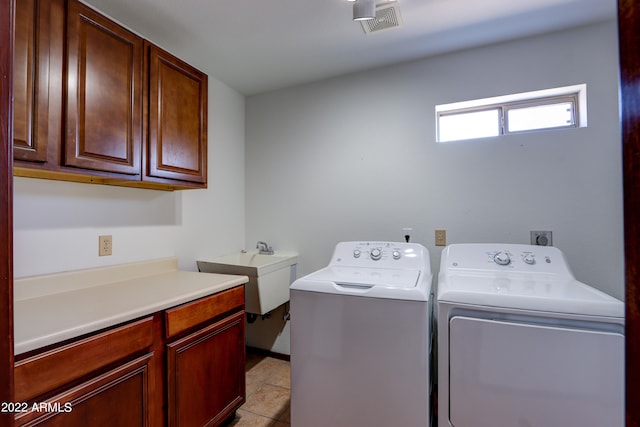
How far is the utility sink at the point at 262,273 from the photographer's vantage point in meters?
2.15

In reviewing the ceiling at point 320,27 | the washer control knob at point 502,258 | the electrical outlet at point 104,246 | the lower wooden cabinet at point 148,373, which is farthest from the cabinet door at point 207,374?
the ceiling at point 320,27

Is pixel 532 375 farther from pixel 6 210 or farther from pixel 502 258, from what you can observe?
pixel 6 210

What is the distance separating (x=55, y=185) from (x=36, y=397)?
987 mm

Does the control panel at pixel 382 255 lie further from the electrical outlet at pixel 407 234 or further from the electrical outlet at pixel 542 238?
the electrical outlet at pixel 542 238

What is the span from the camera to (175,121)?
1753 mm

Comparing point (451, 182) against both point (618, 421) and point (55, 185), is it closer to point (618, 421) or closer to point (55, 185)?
point (618, 421)

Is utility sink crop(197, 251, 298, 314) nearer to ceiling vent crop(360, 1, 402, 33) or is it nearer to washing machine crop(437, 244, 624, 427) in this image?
washing machine crop(437, 244, 624, 427)

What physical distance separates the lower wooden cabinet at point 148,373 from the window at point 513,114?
6.01ft

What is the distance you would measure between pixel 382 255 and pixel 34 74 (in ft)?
5.94

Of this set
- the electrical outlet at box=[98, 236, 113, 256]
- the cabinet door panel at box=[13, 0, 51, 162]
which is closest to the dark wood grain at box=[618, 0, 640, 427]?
the cabinet door panel at box=[13, 0, 51, 162]

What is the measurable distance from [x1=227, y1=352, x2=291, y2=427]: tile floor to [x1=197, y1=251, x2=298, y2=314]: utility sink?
1.79ft

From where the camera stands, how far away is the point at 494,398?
3.95ft

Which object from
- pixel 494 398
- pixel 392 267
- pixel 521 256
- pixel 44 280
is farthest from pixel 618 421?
pixel 44 280

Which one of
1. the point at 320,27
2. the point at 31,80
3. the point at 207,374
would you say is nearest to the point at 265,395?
the point at 207,374
